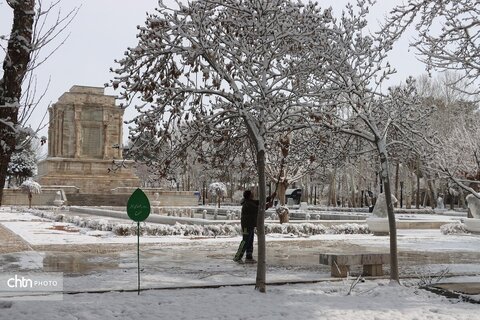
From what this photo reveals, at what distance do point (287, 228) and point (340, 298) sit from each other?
12790 millimetres

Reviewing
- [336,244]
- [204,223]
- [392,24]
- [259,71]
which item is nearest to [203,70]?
[259,71]

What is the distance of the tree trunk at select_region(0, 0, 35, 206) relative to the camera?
5578mm

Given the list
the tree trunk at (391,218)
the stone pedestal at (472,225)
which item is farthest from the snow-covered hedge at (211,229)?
the tree trunk at (391,218)

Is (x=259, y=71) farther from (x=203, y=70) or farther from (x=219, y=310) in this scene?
(x=219, y=310)

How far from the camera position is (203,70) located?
27.5 feet

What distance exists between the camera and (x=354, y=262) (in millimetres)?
10070

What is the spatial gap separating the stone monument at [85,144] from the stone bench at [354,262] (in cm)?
4540

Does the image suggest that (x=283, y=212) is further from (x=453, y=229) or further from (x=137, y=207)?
(x=137, y=207)

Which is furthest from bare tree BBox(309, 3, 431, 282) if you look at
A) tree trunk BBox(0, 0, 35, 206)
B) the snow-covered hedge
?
the snow-covered hedge

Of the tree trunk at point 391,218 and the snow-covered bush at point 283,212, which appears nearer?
the tree trunk at point 391,218

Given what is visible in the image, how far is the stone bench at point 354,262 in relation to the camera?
10023 millimetres

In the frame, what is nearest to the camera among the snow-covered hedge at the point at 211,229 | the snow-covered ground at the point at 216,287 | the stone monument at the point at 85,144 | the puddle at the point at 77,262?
the snow-covered ground at the point at 216,287

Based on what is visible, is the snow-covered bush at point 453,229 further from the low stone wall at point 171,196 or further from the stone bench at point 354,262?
the low stone wall at point 171,196

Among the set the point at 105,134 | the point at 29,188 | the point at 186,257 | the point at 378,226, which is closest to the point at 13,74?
the point at 186,257
